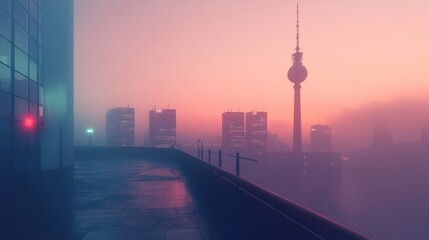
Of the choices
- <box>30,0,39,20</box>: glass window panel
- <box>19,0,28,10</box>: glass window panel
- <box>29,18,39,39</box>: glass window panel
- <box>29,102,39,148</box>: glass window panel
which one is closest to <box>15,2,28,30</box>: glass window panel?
<box>19,0,28,10</box>: glass window panel

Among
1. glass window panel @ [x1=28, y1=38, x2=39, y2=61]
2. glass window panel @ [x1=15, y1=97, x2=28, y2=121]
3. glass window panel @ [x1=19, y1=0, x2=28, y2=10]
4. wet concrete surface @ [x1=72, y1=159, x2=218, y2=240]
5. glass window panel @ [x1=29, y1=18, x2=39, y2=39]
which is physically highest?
glass window panel @ [x1=19, y1=0, x2=28, y2=10]

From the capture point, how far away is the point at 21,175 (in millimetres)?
16328

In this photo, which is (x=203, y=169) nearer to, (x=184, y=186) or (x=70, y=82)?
(x=184, y=186)

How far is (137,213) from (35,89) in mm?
12059

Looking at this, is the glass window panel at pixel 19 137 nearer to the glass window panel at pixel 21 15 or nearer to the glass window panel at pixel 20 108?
the glass window panel at pixel 20 108

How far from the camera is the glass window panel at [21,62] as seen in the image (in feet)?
53.0

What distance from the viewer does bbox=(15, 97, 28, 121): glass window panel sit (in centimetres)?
1624

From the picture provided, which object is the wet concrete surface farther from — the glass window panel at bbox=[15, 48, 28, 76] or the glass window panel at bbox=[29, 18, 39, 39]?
the glass window panel at bbox=[29, 18, 39, 39]

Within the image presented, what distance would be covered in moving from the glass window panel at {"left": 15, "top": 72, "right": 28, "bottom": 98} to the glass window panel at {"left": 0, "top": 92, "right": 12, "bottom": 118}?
2.66 ft

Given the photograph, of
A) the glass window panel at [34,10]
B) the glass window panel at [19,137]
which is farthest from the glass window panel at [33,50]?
the glass window panel at [19,137]

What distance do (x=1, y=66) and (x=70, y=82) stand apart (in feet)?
31.3

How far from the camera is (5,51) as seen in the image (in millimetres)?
15008

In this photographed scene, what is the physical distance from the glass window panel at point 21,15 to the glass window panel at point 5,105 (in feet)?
11.9

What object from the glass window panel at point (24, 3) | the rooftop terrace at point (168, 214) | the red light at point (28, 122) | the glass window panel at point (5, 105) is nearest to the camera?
the rooftop terrace at point (168, 214)
